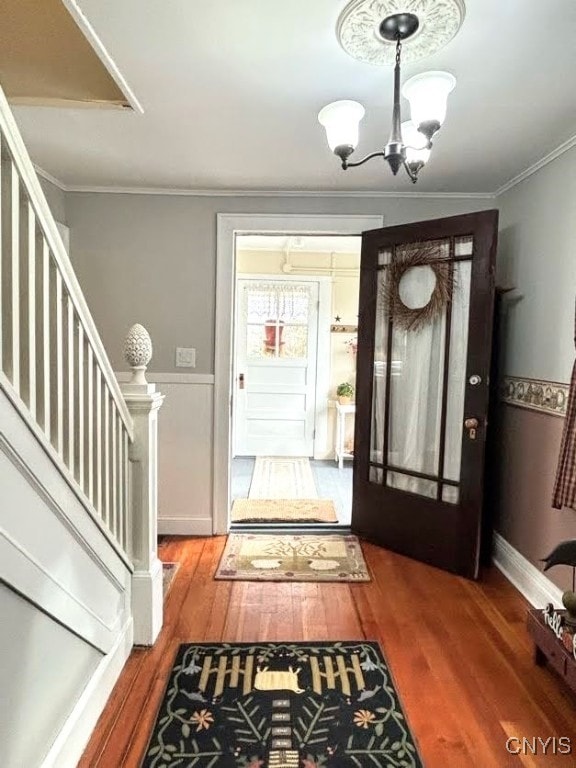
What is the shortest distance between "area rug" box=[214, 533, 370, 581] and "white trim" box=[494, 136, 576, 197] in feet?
7.77

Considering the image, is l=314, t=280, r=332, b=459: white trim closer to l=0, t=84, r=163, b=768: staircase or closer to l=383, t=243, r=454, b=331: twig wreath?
l=383, t=243, r=454, b=331: twig wreath

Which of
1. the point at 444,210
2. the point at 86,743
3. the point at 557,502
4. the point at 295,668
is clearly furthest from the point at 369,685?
the point at 444,210

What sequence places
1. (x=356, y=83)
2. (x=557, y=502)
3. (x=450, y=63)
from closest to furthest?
(x=450, y=63)
(x=356, y=83)
(x=557, y=502)

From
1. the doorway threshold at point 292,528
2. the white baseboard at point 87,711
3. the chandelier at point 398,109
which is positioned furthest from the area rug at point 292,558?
the chandelier at point 398,109

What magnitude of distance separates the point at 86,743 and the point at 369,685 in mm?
981

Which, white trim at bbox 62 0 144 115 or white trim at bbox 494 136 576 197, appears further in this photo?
white trim at bbox 494 136 576 197

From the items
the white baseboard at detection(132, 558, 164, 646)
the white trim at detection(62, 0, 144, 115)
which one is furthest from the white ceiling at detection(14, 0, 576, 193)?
the white baseboard at detection(132, 558, 164, 646)

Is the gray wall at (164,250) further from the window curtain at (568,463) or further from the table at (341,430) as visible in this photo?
the table at (341,430)

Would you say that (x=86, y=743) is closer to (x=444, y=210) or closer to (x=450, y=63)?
(x=450, y=63)

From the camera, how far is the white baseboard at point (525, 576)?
7.58ft

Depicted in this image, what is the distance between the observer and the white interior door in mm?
5355

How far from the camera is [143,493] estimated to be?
6.70 feet

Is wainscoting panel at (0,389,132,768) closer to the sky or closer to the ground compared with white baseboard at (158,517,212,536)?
closer to the sky

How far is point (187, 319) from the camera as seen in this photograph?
3.17m
